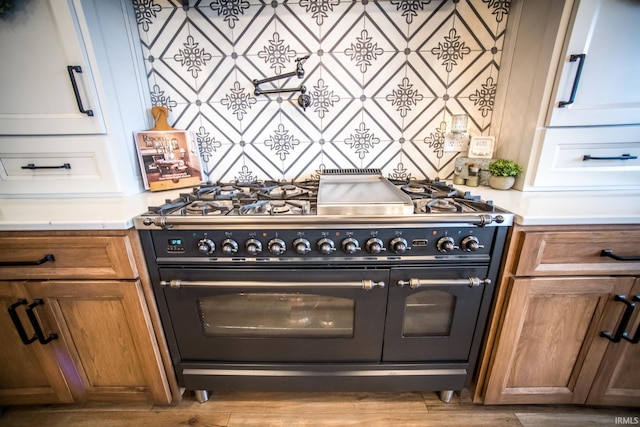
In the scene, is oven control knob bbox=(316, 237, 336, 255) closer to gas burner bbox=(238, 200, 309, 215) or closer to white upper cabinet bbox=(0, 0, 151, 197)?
gas burner bbox=(238, 200, 309, 215)

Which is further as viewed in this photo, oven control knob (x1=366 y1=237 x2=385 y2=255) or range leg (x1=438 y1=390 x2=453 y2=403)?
range leg (x1=438 y1=390 x2=453 y2=403)

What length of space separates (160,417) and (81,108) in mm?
1439

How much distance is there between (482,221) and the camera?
0.85 m

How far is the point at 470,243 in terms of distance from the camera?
Answer: 34.0 inches

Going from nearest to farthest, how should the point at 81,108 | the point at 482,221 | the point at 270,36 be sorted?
the point at 482,221
the point at 81,108
the point at 270,36

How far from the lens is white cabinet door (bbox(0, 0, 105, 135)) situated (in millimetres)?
970

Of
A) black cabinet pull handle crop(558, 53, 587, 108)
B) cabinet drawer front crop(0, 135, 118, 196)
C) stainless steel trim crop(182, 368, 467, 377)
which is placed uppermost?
black cabinet pull handle crop(558, 53, 587, 108)

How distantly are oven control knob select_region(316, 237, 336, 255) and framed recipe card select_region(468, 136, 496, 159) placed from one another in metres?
1.03

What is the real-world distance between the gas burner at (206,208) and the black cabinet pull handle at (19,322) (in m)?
0.69

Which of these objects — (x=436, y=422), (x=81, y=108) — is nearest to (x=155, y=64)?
(x=81, y=108)

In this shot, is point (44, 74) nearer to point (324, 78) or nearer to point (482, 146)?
point (324, 78)

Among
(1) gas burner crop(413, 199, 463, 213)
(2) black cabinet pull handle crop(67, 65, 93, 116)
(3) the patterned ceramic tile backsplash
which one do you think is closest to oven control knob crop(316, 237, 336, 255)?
(1) gas burner crop(413, 199, 463, 213)

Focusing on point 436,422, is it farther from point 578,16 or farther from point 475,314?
point 578,16

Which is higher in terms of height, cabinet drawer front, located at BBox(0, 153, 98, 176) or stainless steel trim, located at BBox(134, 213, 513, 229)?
cabinet drawer front, located at BBox(0, 153, 98, 176)
